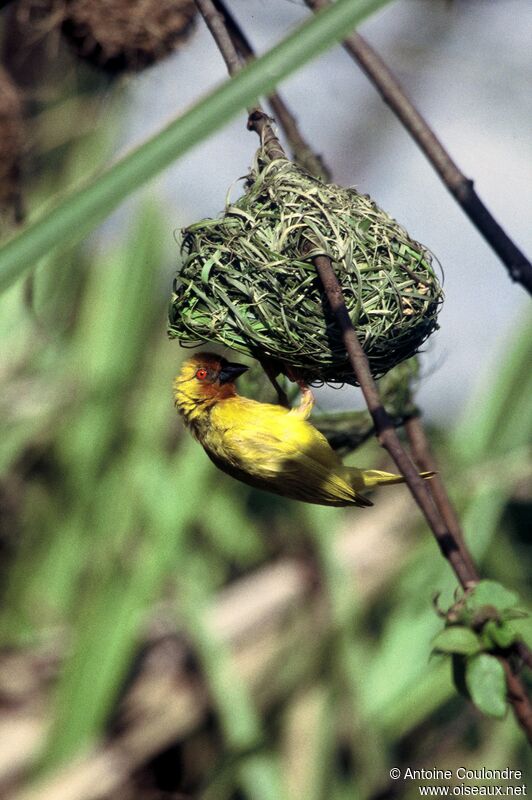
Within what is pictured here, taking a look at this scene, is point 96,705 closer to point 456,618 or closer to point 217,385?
point 217,385

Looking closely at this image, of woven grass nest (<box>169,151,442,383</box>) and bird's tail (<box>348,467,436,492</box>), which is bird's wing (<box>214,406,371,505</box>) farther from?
woven grass nest (<box>169,151,442,383</box>)

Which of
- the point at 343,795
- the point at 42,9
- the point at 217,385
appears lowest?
the point at 343,795

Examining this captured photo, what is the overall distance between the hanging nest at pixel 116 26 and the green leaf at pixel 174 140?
2.68 metres

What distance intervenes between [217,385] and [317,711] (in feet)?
6.50

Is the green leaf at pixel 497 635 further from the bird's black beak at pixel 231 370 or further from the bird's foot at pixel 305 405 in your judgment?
the bird's black beak at pixel 231 370

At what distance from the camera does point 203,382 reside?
2812 millimetres

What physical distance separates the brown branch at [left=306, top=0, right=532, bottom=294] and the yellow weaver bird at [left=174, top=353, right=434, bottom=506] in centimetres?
82

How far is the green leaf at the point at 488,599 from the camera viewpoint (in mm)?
1803

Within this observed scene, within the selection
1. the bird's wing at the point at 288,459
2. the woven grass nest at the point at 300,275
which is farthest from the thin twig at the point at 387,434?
the bird's wing at the point at 288,459

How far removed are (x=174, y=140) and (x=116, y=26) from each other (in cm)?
278

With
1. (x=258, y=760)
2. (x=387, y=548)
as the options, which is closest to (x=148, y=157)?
(x=258, y=760)

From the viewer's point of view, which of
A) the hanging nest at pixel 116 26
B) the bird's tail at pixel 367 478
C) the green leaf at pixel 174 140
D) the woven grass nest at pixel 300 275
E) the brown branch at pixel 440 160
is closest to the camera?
the green leaf at pixel 174 140

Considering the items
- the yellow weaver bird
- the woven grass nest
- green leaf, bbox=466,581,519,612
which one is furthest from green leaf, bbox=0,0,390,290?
the yellow weaver bird

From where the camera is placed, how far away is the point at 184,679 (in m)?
4.30
